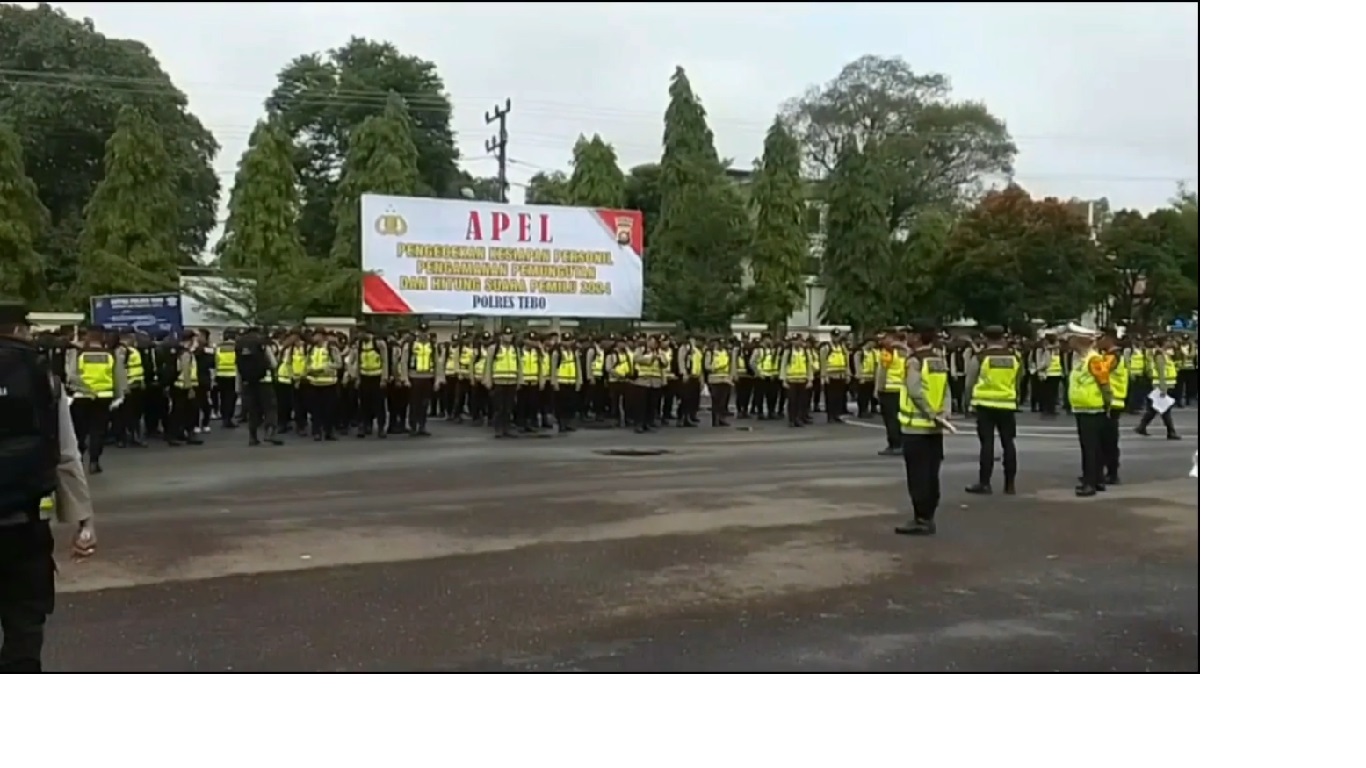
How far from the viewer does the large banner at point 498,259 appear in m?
21.3

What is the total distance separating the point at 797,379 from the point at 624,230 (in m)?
5.49

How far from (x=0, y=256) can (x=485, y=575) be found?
1082cm

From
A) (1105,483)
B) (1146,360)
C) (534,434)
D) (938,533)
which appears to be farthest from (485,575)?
(1146,360)

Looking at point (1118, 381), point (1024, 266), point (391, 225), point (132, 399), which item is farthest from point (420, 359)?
point (1024, 266)

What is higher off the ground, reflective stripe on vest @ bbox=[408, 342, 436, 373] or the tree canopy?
the tree canopy

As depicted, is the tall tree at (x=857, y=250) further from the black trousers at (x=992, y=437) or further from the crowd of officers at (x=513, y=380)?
the black trousers at (x=992, y=437)

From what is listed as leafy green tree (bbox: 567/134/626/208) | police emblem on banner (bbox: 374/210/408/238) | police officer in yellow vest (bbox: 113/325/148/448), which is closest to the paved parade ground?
police officer in yellow vest (bbox: 113/325/148/448)

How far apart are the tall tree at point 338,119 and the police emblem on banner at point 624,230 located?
821 centimetres

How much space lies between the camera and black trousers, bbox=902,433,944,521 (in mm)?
9242

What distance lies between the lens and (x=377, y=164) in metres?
31.5

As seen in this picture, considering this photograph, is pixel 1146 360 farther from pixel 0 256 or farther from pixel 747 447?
pixel 0 256

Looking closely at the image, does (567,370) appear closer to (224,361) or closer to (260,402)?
(260,402)

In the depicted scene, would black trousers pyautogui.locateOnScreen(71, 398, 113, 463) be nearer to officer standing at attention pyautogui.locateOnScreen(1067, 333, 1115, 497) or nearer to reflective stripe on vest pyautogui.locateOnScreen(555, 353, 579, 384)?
reflective stripe on vest pyautogui.locateOnScreen(555, 353, 579, 384)

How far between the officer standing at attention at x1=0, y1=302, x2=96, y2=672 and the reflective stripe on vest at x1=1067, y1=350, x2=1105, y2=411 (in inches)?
364
